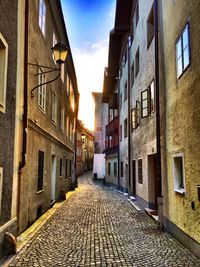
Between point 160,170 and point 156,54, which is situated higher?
point 156,54

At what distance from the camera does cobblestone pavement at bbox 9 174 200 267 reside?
5551mm

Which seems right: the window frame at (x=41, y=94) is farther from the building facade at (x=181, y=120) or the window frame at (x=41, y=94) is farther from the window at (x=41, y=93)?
the building facade at (x=181, y=120)

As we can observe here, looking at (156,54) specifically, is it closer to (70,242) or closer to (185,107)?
(185,107)

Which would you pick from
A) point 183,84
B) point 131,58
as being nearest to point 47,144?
point 183,84

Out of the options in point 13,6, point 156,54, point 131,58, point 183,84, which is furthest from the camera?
point 131,58

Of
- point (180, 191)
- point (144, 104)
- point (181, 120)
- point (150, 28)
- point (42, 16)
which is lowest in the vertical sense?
point (180, 191)

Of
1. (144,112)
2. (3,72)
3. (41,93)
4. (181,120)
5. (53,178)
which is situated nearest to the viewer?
(3,72)

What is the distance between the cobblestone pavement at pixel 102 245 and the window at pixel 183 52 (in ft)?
13.4

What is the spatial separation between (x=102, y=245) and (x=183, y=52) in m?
4.85

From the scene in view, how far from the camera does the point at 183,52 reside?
7.00 metres

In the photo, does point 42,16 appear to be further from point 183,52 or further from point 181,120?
point 181,120

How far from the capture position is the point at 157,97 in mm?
9484

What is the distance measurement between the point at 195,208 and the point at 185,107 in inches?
88.2

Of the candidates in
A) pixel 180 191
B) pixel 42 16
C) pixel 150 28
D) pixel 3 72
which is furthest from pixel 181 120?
pixel 150 28
